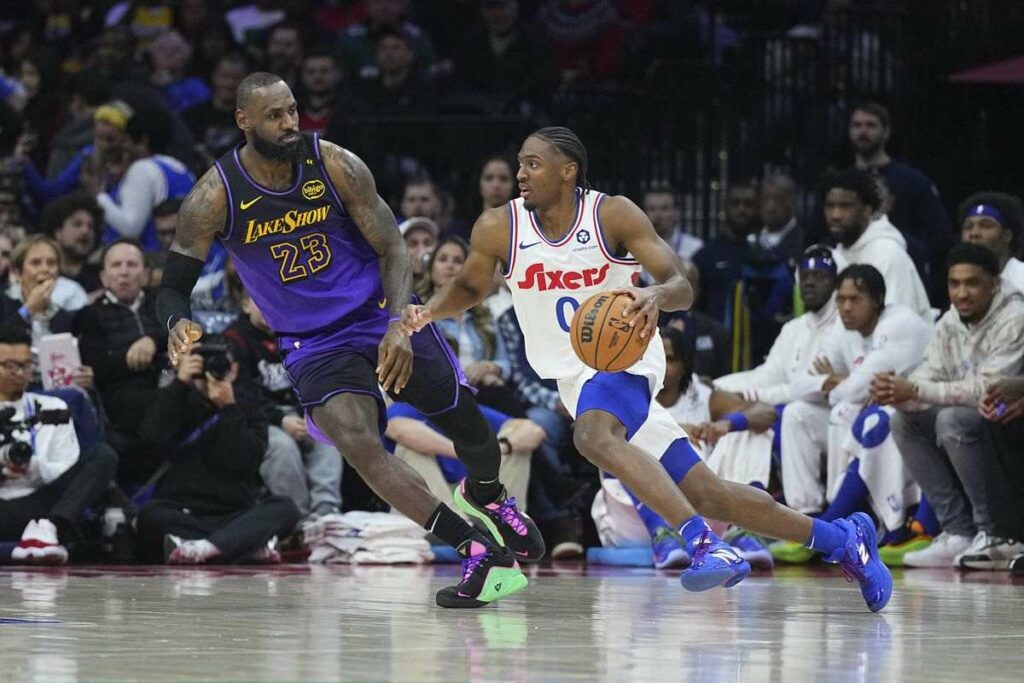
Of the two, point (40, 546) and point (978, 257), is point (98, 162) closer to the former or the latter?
point (40, 546)

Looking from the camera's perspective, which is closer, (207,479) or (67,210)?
(207,479)

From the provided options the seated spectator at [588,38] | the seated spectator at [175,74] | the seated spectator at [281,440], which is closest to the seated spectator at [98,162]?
the seated spectator at [175,74]

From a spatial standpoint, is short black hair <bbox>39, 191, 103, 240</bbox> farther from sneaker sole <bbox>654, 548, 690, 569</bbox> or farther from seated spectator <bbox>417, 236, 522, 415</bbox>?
sneaker sole <bbox>654, 548, 690, 569</bbox>

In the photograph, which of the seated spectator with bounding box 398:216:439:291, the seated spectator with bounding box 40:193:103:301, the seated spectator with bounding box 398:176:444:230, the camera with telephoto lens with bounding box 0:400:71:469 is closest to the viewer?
the camera with telephoto lens with bounding box 0:400:71:469

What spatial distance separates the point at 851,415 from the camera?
37.2ft

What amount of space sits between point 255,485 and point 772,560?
10.7ft

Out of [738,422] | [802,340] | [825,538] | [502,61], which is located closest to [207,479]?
[738,422]

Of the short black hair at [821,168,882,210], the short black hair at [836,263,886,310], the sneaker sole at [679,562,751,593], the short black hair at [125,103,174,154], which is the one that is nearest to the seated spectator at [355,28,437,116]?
the short black hair at [125,103,174,154]

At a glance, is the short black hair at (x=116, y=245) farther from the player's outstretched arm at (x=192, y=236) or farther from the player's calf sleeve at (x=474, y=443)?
the player's calf sleeve at (x=474, y=443)

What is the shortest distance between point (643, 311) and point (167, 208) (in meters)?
6.76

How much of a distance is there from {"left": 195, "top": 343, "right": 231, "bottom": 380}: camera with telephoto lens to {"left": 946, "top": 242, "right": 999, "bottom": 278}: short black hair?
14.2 ft

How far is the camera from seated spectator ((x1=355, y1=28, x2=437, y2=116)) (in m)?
15.1

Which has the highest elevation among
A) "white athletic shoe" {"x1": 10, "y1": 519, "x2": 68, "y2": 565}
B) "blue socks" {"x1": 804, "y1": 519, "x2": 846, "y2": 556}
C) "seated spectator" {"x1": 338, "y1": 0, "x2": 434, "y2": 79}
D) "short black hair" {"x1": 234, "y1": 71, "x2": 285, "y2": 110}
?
"seated spectator" {"x1": 338, "y1": 0, "x2": 434, "y2": 79}

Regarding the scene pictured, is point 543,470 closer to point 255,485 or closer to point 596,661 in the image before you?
point 255,485
